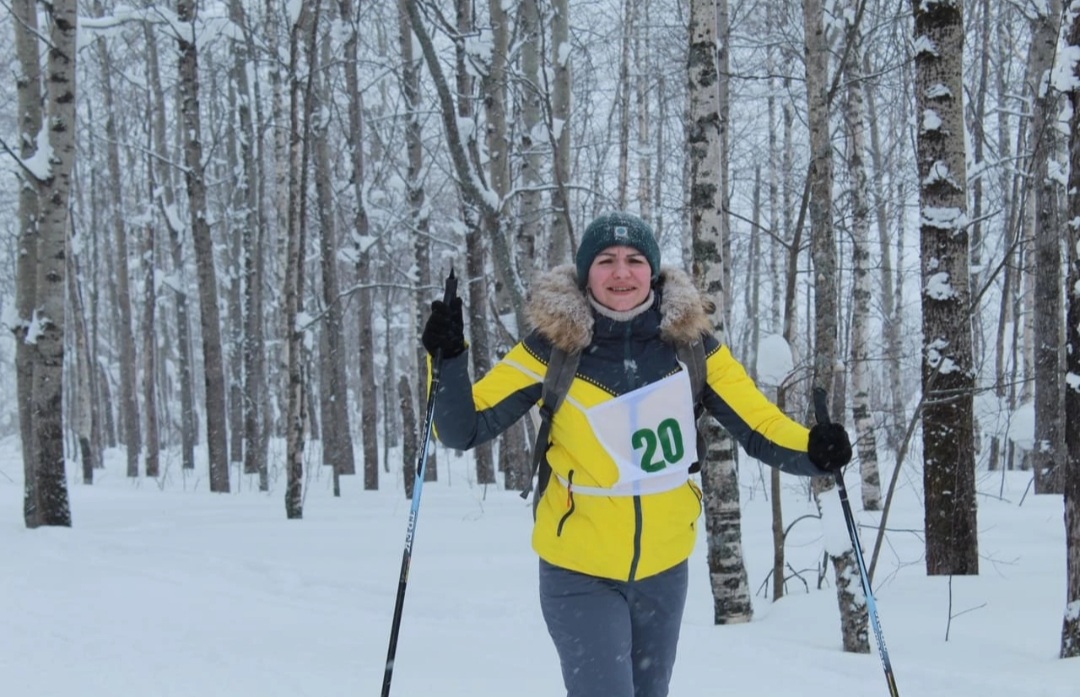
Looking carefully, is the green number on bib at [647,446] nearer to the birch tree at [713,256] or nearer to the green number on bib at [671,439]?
the green number on bib at [671,439]

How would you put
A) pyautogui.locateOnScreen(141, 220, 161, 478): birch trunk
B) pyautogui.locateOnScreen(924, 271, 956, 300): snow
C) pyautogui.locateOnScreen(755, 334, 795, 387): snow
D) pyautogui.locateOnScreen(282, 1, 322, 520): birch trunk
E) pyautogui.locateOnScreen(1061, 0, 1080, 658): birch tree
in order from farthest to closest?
pyautogui.locateOnScreen(141, 220, 161, 478): birch trunk → pyautogui.locateOnScreen(282, 1, 322, 520): birch trunk → pyautogui.locateOnScreen(755, 334, 795, 387): snow → pyautogui.locateOnScreen(924, 271, 956, 300): snow → pyautogui.locateOnScreen(1061, 0, 1080, 658): birch tree

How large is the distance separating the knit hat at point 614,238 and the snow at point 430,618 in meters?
2.23

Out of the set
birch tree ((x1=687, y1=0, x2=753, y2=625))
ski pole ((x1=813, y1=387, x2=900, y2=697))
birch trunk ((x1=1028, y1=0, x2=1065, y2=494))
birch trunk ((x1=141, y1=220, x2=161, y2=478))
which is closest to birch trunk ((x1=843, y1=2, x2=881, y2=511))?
birch trunk ((x1=1028, y1=0, x2=1065, y2=494))

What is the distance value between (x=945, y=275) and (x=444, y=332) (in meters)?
4.36

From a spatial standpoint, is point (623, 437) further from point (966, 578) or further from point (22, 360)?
point (22, 360)

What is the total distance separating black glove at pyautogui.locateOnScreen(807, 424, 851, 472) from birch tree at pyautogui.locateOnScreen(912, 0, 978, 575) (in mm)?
3581

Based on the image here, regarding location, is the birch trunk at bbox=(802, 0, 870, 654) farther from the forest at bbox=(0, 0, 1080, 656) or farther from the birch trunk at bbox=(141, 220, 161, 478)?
the birch trunk at bbox=(141, 220, 161, 478)

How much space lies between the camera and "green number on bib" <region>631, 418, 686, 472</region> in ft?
8.96

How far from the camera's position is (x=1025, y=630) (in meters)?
4.89

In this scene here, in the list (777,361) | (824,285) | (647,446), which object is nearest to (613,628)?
(647,446)

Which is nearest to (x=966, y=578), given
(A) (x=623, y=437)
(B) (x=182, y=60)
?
(A) (x=623, y=437)

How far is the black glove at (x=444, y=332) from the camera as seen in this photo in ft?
8.86

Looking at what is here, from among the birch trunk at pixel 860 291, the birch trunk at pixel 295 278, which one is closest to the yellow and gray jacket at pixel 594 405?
the birch trunk at pixel 860 291

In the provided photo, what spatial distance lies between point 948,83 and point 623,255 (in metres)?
4.13
